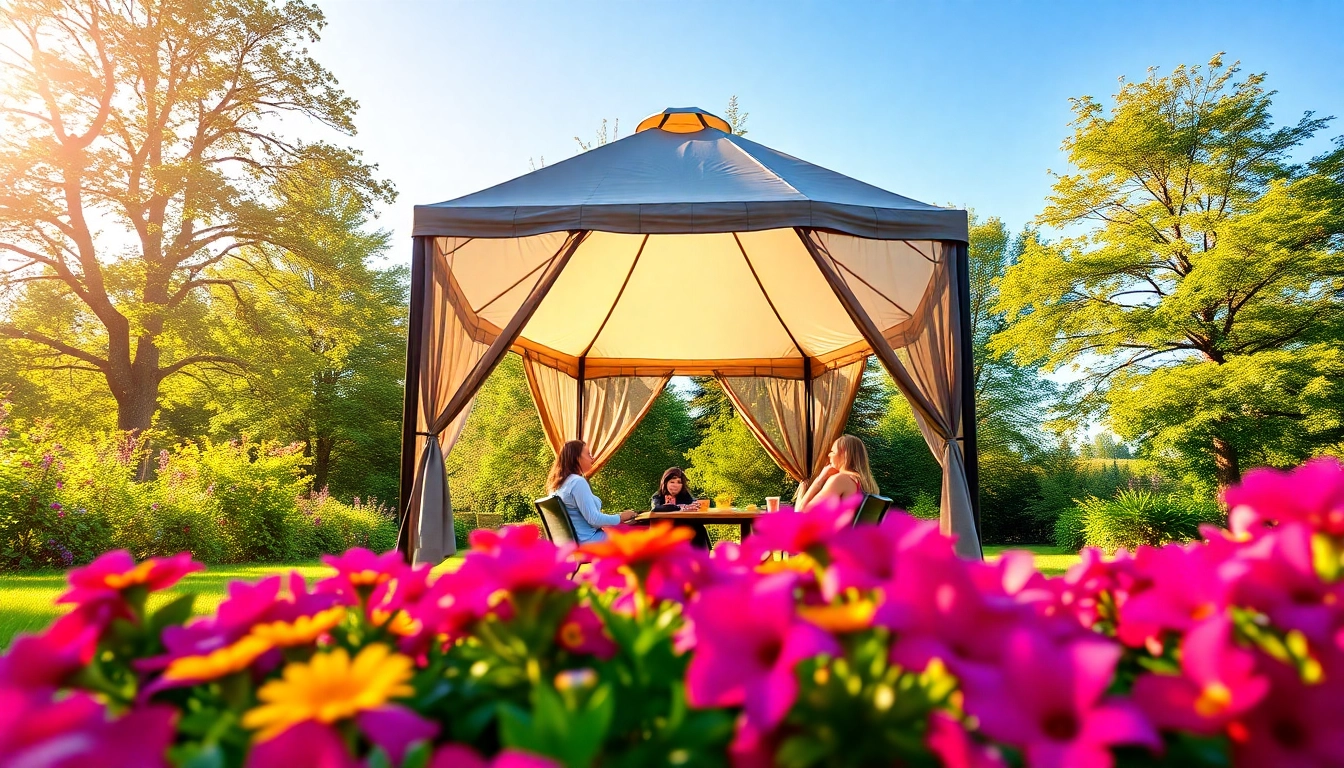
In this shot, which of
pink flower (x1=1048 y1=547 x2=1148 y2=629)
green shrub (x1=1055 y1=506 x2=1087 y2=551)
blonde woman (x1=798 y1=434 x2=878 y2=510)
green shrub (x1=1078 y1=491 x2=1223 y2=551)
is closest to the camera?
pink flower (x1=1048 y1=547 x2=1148 y2=629)

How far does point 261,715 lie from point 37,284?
18.0m

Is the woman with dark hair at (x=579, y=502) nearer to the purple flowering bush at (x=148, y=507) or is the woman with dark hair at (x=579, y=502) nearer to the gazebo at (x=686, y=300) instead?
the gazebo at (x=686, y=300)

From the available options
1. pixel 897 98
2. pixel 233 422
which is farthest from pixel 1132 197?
pixel 233 422

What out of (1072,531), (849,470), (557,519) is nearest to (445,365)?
(557,519)

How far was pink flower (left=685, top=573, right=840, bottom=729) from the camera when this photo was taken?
374 mm

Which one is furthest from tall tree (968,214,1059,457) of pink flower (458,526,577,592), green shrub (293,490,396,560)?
pink flower (458,526,577,592)

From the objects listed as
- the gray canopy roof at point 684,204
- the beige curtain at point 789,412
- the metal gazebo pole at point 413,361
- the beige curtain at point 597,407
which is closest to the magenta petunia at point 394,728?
the gray canopy roof at point 684,204

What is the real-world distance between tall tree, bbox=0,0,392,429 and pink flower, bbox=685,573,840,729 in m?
14.9

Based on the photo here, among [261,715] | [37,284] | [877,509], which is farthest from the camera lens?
[37,284]

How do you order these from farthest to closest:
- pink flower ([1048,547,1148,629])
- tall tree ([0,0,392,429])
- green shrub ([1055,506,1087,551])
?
tall tree ([0,0,392,429]) < green shrub ([1055,506,1087,551]) < pink flower ([1048,547,1148,629])

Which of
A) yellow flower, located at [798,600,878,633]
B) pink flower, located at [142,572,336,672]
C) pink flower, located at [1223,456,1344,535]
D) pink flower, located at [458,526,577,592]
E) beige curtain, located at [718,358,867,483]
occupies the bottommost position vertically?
pink flower, located at [142,572,336,672]

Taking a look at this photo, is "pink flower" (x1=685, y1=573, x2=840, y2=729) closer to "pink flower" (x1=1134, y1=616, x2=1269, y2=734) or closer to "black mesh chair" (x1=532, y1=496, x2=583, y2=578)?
"pink flower" (x1=1134, y1=616, x2=1269, y2=734)

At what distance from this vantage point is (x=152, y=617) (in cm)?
58

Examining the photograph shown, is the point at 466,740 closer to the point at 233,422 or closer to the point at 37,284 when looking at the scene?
the point at 37,284
